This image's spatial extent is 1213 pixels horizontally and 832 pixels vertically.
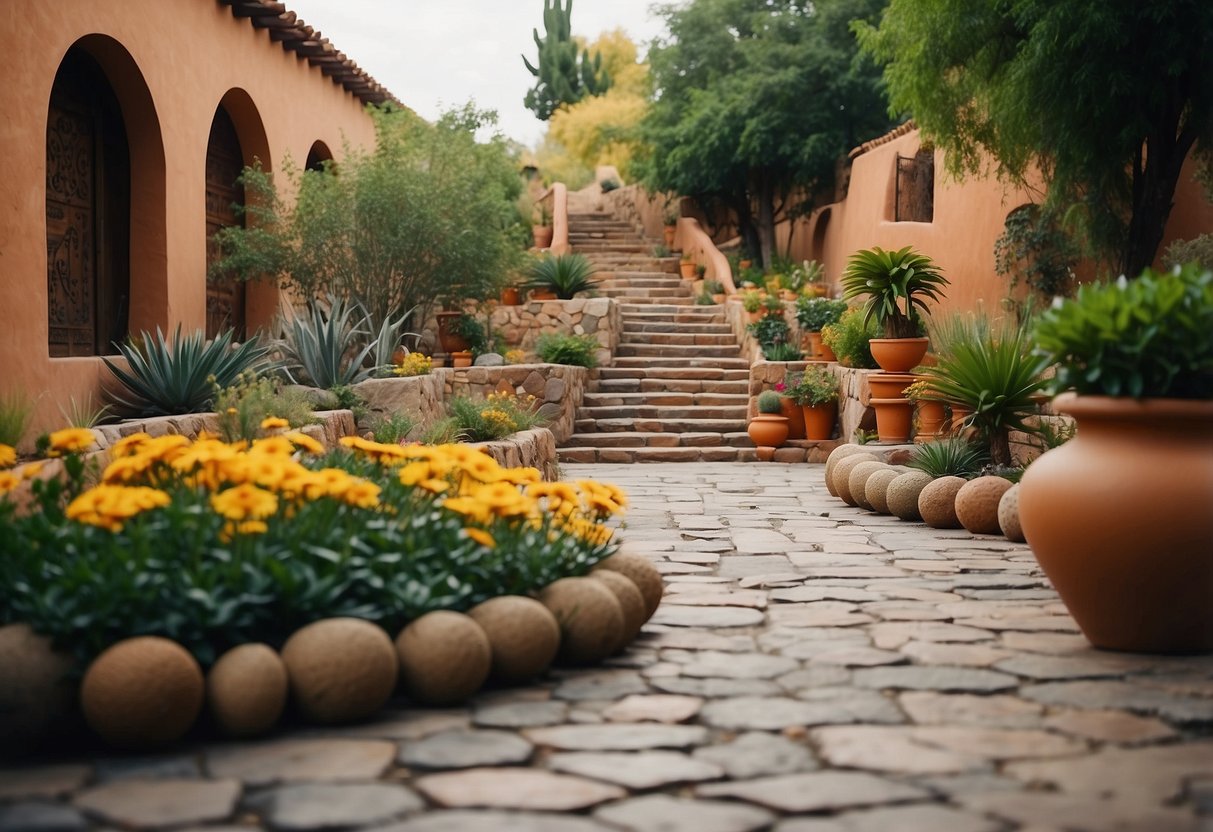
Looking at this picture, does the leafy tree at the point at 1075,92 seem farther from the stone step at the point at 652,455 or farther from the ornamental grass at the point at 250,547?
the ornamental grass at the point at 250,547

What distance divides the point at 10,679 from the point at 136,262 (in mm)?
7703

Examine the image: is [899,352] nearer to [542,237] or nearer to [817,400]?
[817,400]

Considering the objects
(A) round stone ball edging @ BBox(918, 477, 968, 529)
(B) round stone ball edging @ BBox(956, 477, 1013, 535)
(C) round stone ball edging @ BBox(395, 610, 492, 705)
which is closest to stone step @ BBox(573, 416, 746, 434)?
(A) round stone ball edging @ BBox(918, 477, 968, 529)

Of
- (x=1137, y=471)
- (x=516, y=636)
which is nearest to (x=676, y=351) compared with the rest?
(x=1137, y=471)

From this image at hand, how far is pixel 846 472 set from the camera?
9148mm

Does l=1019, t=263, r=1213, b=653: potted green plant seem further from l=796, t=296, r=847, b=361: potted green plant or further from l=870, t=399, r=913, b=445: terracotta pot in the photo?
l=796, t=296, r=847, b=361: potted green plant

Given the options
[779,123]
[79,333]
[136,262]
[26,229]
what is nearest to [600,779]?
[26,229]

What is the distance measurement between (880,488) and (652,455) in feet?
16.9

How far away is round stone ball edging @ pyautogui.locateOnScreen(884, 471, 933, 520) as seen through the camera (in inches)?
318

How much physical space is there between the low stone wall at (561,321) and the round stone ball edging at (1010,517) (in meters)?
9.01

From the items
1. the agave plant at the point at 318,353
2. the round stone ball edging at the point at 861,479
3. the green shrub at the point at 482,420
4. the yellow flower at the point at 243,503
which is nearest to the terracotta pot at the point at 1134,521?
the yellow flower at the point at 243,503

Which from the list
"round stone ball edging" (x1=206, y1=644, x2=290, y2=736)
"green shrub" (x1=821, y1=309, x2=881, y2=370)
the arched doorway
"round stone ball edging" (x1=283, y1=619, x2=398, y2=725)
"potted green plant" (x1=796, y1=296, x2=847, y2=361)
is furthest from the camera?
"potted green plant" (x1=796, y1=296, x2=847, y2=361)

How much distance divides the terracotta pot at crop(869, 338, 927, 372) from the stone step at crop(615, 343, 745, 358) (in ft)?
17.9

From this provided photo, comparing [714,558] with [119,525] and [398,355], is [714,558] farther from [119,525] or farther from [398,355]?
[398,355]
